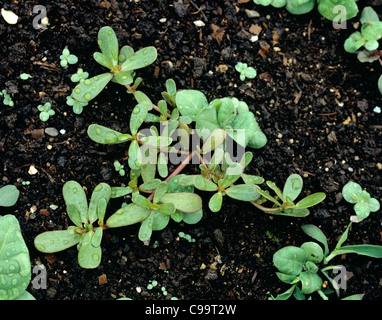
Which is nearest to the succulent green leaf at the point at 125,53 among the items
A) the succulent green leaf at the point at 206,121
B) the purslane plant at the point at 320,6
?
the succulent green leaf at the point at 206,121

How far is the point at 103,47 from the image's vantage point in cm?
181

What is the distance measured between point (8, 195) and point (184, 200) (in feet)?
2.47

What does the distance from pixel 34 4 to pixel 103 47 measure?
429 millimetres

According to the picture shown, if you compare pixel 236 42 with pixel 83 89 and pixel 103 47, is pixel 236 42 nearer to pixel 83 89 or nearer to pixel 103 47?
pixel 103 47

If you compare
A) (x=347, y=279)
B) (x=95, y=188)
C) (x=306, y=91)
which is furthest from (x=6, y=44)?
(x=347, y=279)

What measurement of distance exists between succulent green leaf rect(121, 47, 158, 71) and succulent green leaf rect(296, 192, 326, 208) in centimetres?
89

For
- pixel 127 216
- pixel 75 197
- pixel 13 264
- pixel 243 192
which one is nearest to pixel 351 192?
pixel 243 192

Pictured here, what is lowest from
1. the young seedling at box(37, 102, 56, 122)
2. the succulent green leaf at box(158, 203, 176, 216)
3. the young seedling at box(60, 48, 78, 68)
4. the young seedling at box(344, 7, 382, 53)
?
the succulent green leaf at box(158, 203, 176, 216)

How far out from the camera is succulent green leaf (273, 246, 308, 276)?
184cm

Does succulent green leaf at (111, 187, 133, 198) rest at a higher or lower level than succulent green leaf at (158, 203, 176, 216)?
lower

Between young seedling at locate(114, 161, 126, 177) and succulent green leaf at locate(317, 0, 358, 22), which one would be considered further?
succulent green leaf at locate(317, 0, 358, 22)

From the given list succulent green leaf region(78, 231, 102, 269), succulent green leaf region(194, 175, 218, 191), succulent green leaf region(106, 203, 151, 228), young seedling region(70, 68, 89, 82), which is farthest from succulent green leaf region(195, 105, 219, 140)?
succulent green leaf region(78, 231, 102, 269)

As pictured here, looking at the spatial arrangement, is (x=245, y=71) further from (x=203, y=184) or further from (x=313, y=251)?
(x=313, y=251)

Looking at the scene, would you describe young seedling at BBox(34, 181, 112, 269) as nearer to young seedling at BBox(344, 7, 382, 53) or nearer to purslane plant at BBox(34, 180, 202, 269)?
purslane plant at BBox(34, 180, 202, 269)
